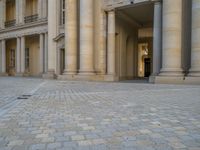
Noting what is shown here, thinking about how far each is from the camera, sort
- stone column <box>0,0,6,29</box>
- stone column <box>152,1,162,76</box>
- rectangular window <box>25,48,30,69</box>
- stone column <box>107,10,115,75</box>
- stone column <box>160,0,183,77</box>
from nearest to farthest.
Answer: stone column <box>160,0,183,77</box> < stone column <box>152,1,162,76</box> < stone column <box>107,10,115,75</box> < rectangular window <box>25,48,30,69</box> < stone column <box>0,0,6,29</box>

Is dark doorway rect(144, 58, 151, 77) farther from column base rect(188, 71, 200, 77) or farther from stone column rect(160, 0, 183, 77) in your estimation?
column base rect(188, 71, 200, 77)

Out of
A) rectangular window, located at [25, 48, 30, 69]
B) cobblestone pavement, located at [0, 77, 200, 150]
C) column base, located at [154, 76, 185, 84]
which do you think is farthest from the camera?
rectangular window, located at [25, 48, 30, 69]

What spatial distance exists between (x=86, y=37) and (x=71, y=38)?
1.92m

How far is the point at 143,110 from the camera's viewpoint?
657 centimetres

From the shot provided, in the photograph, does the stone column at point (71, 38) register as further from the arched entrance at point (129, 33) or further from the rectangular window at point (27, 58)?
the rectangular window at point (27, 58)

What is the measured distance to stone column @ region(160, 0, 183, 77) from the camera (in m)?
17.0

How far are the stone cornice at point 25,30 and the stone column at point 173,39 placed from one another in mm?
16738

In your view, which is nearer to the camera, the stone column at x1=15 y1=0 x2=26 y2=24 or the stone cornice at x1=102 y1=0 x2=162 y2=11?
the stone cornice at x1=102 y1=0 x2=162 y2=11

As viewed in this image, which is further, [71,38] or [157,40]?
[71,38]

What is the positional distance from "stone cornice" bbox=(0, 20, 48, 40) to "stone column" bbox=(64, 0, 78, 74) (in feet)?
25.6

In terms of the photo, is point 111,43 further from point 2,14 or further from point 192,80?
point 2,14

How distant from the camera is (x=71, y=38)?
23297 millimetres

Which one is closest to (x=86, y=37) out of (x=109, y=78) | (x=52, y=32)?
(x=109, y=78)

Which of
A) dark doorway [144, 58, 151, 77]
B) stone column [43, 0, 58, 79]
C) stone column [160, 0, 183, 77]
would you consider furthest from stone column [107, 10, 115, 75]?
dark doorway [144, 58, 151, 77]
